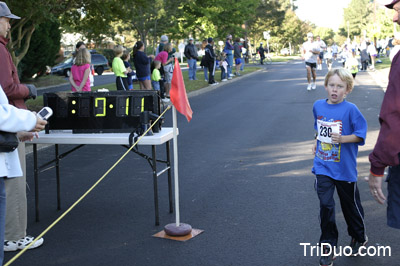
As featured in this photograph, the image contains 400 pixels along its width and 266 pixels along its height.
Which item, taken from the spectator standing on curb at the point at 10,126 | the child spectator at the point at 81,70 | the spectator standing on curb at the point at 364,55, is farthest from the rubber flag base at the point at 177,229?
the spectator standing on curb at the point at 364,55

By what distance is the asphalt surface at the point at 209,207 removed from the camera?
16.8 feet

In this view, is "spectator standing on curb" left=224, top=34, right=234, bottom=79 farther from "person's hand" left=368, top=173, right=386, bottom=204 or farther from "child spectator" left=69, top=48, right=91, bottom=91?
"person's hand" left=368, top=173, right=386, bottom=204

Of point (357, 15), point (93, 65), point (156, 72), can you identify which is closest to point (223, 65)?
point (156, 72)

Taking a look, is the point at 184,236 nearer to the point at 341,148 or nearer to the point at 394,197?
the point at 341,148

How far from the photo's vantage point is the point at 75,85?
11.7m

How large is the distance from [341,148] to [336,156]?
0.08 meters

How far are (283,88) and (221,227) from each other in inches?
739

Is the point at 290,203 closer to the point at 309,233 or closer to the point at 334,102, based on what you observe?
the point at 309,233

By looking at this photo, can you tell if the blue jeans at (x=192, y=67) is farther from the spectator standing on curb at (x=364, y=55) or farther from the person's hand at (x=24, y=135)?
the person's hand at (x=24, y=135)

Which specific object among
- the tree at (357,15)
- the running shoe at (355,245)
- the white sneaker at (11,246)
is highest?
the tree at (357,15)

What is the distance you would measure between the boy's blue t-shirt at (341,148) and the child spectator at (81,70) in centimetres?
750

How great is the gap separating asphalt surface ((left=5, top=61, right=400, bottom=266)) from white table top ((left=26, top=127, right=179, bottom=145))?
0.90 m

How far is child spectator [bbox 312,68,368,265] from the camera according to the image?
465cm

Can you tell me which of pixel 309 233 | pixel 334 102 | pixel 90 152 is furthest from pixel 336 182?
pixel 90 152
